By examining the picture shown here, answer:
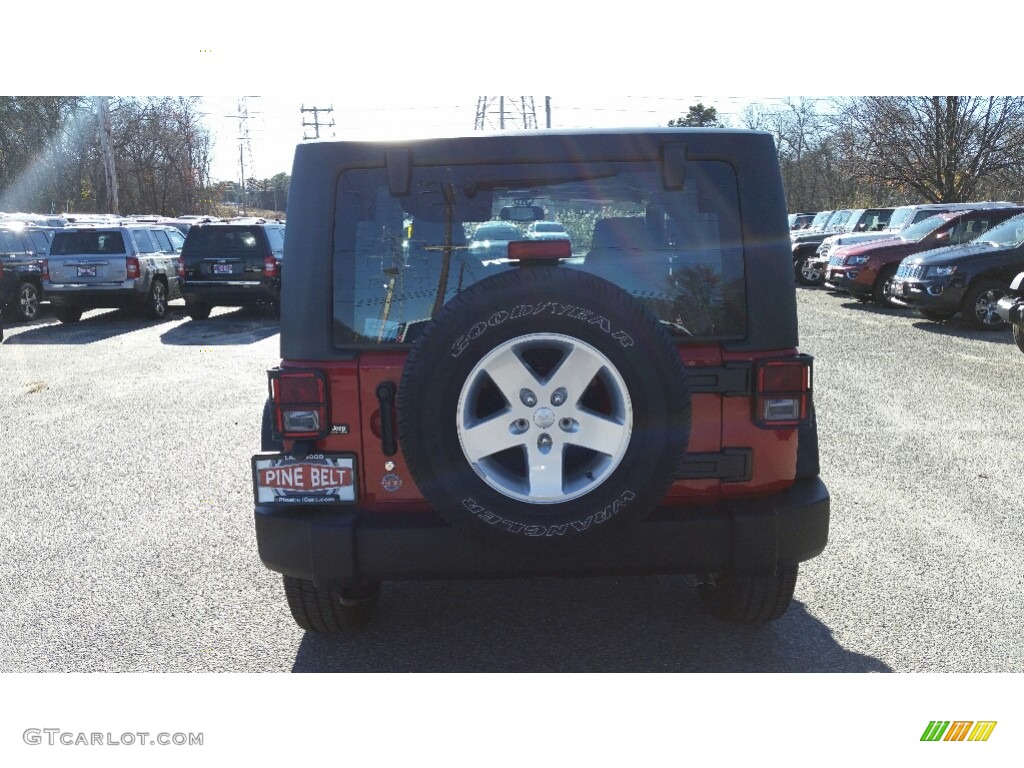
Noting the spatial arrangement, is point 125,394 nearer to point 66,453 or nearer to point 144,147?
point 66,453

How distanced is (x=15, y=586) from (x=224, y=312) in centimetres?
1569

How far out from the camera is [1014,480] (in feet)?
20.0

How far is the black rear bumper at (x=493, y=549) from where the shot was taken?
3301 millimetres

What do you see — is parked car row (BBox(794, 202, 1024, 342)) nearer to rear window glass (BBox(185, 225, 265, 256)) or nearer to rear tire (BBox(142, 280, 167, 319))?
rear window glass (BBox(185, 225, 265, 256))

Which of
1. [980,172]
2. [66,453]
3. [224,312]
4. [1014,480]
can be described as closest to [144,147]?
[224,312]

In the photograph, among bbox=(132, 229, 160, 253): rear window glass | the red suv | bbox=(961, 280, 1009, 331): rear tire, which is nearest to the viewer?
bbox=(961, 280, 1009, 331): rear tire

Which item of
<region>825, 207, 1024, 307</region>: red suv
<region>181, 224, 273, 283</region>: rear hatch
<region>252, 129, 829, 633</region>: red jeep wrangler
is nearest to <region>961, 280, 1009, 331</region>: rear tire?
<region>825, 207, 1024, 307</region>: red suv

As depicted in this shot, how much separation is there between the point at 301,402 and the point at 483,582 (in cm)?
164

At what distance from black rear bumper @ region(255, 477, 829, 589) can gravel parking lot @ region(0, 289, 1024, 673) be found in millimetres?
518

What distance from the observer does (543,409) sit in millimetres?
3051

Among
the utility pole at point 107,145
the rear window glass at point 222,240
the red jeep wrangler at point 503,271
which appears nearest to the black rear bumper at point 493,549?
the red jeep wrangler at point 503,271
